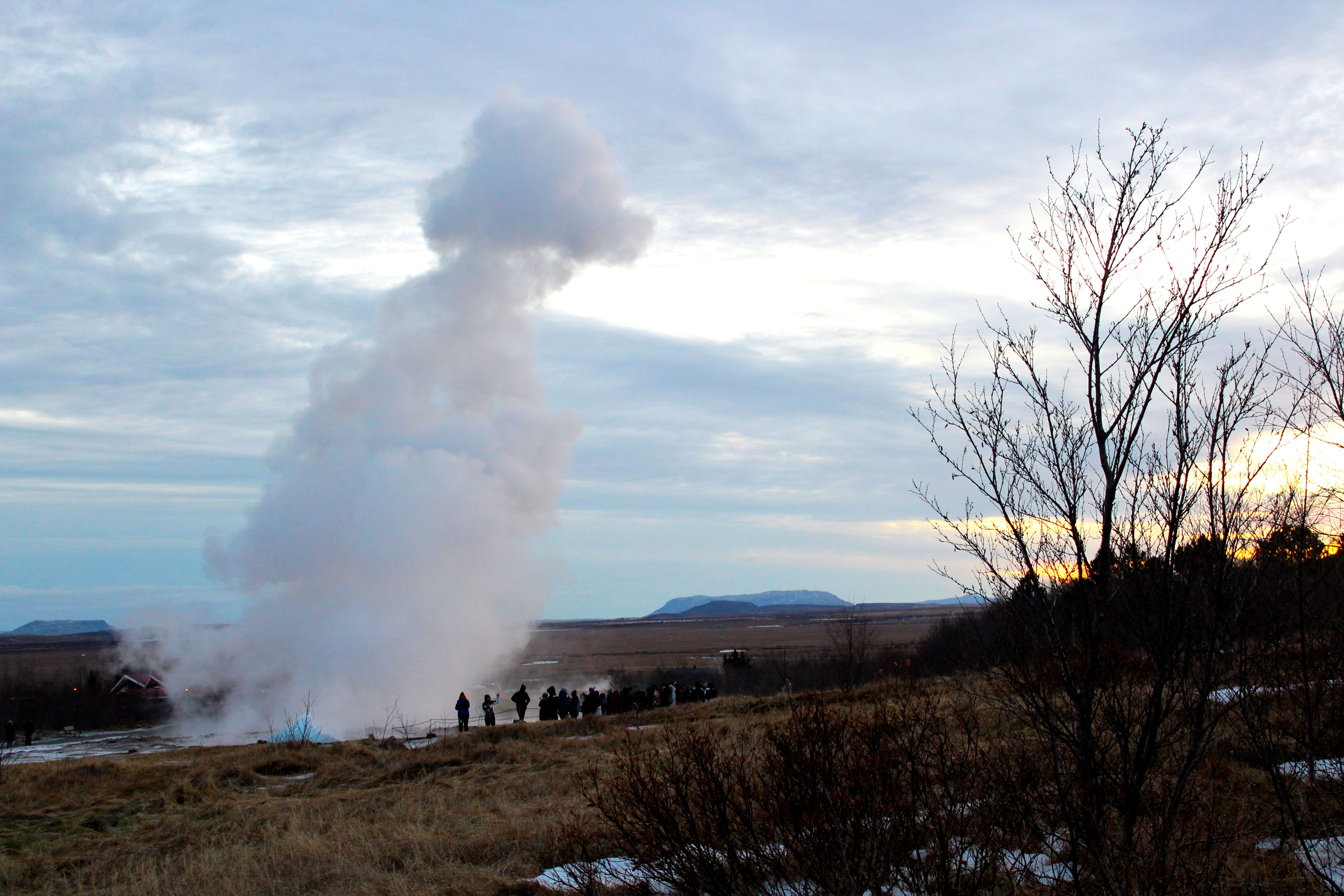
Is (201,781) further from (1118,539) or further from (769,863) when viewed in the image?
(1118,539)

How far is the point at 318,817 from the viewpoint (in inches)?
554

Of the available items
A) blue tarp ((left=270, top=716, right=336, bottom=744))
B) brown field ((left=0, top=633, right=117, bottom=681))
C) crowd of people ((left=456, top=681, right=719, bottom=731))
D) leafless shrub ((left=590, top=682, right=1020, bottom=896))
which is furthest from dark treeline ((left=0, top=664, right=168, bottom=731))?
leafless shrub ((left=590, top=682, right=1020, bottom=896))

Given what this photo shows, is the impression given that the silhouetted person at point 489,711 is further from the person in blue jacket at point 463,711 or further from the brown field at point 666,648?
the brown field at point 666,648

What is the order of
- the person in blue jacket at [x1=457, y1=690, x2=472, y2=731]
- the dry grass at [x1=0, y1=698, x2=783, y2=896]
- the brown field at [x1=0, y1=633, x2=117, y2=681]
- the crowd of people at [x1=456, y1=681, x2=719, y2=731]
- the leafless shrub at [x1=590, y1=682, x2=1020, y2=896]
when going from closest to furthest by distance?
the leafless shrub at [x1=590, y1=682, x2=1020, y2=896]
the dry grass at [x1=0, y1=698, x2=783, y2=896]
the person in blue jacket at [x1=457, y1=690, x2=472, y2=731]
the crowd of people at [x1=456, y1=681, x2=719, y2=731]
the brown field at [x1=0, y1=633, x2=117, y2=681]

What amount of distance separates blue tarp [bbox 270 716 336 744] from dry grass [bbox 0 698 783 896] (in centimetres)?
161

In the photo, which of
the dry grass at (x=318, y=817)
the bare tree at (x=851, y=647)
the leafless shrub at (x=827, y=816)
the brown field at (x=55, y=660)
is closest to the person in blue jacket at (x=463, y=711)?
the dry grass at (x=318, y=817)

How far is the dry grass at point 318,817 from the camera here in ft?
32.3

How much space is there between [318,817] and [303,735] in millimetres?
17011

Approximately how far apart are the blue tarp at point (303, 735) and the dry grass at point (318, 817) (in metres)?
1.61

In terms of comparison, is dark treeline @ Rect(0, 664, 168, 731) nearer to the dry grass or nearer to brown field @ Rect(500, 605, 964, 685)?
brown field @ Rect(500, 605, 964, 685)

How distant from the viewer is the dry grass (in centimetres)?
984

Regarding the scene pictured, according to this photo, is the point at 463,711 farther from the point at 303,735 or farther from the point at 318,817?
the point at 318,817

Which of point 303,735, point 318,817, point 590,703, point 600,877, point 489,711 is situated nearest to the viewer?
point 600,877

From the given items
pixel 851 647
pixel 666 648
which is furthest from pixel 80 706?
pixel 666 648
